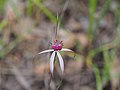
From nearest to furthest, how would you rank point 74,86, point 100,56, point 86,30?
point 74,86
point 100,56
point 86,30

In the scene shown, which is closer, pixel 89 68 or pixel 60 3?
pixel 89 68

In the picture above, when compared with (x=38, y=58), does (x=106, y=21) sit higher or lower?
higher

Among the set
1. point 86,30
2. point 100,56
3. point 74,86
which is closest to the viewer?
point 74,86

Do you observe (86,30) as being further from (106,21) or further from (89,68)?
(89,68)

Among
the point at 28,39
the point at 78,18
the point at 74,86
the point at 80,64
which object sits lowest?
the point at 74,86

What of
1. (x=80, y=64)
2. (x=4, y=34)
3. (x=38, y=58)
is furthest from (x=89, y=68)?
(x=4, y=34)

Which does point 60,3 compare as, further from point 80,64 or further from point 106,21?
Result: point 80,64
